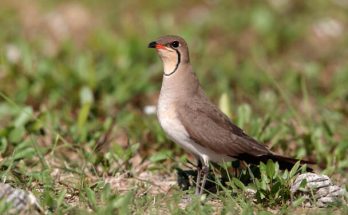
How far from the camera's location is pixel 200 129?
4.93 m

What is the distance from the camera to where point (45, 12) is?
347 inches

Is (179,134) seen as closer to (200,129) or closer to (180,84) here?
(200,129)

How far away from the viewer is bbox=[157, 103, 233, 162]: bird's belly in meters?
4.91

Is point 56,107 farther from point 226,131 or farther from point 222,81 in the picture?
point 226,131

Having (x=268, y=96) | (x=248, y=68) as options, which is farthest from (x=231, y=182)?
(x=248, y=68)

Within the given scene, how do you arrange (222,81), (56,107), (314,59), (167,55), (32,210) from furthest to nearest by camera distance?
(314,59) → (222,81) → (56,107) → (167,55) → (32,210)

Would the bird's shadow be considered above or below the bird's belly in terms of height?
below

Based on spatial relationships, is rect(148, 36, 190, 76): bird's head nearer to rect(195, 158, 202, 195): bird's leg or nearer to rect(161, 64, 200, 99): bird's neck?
rect(161, 64, 200, 99): bird's neck

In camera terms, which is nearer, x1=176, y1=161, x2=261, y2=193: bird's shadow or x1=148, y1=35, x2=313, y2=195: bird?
x1=148, y1=35, x2=313, y2=195: bird

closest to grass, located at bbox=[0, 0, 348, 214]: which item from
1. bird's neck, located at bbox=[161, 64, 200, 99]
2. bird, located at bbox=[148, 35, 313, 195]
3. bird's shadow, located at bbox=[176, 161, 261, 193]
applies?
bird's shadow, located at bbox=[176, 161, 261, 193]

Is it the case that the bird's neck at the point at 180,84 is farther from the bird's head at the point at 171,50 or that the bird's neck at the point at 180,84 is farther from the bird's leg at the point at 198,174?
the bird's leg at the point at 198,174

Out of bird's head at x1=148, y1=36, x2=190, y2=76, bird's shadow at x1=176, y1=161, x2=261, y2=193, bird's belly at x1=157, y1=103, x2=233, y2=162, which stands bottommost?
bird's shadow at x1=176, y1=161, x2=261, y2=193

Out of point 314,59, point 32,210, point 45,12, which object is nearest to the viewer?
point 32,210

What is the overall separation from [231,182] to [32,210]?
1229 mm
